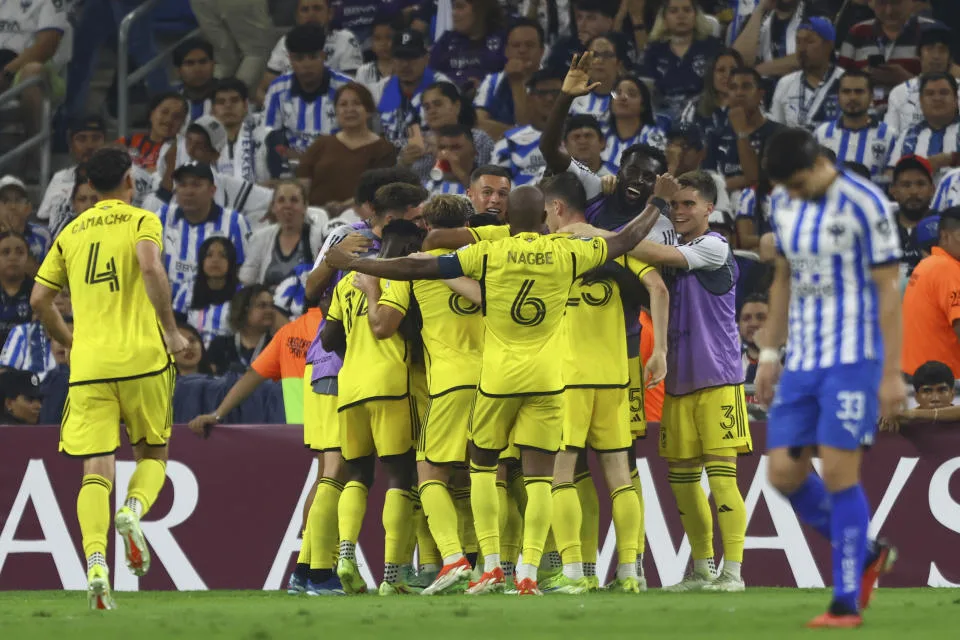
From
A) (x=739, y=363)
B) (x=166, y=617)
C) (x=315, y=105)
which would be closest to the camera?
(x=166, y=617)

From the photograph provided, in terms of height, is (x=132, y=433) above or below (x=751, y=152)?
below

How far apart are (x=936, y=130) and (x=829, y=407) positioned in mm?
7880

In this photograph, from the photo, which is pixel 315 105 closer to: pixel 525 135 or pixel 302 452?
pixel 525 135

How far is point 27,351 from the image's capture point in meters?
14.5

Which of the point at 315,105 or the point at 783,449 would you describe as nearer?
the point at 783,449

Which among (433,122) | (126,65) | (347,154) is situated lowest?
(347,154)

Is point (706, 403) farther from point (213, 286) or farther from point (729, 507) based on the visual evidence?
point (213, 286)

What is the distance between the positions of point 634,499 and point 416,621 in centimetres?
287

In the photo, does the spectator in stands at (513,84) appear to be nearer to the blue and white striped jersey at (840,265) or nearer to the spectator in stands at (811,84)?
the spectator in stands at (811,84)

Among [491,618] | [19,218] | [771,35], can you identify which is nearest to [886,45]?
[771,35]

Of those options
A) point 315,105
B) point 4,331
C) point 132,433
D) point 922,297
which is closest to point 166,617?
point 132,433

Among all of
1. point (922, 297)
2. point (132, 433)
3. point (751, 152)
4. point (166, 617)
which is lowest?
point (166, 617)

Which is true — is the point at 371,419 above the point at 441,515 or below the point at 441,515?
above

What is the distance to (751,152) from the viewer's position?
48.6ft
